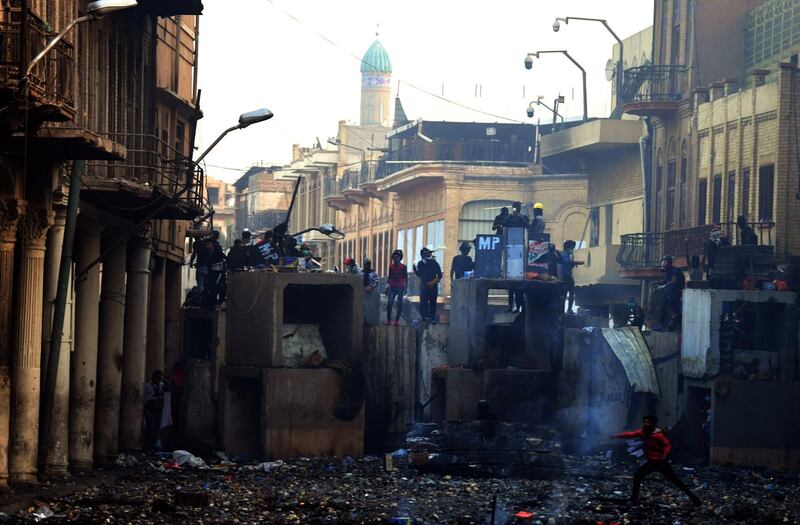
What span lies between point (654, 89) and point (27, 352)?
28092 mm

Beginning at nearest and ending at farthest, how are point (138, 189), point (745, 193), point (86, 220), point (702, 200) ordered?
point (138, 189) < point (86, 220) < point (745, 193) < point (702, 200)

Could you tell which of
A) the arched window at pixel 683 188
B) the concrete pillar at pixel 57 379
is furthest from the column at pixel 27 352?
the arched window at pixel 683 188

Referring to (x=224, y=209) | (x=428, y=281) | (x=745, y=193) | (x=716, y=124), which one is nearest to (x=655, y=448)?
(x=428, y=281)

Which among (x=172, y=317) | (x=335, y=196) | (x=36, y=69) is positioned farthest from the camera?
(x=335, y=196)

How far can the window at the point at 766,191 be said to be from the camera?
4272 centimetres

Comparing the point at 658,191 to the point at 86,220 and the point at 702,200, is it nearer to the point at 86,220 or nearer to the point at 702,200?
the point at 702,200

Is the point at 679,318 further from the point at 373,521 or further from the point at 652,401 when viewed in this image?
the point at 373,521

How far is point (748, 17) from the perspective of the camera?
1887 inches

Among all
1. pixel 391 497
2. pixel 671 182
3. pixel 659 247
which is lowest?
pixel 391 497

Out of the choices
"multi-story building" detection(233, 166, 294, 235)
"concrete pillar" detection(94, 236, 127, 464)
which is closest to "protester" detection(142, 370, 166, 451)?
"concrete pillar" detection(94, 236, 127, 464)

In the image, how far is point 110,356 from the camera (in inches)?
1282

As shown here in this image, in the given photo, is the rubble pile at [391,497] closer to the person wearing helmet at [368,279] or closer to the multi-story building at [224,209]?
the person wearing helmet at [368,279]

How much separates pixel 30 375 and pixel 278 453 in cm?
1043

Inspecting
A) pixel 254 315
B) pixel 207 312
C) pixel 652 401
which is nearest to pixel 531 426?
pixel 652 401
